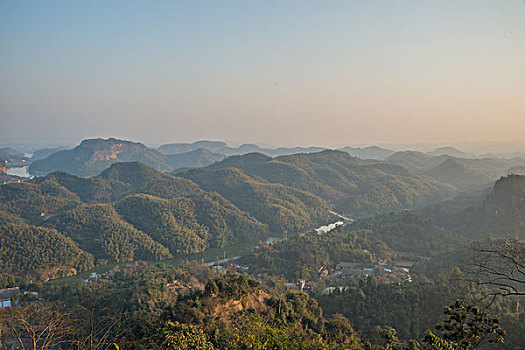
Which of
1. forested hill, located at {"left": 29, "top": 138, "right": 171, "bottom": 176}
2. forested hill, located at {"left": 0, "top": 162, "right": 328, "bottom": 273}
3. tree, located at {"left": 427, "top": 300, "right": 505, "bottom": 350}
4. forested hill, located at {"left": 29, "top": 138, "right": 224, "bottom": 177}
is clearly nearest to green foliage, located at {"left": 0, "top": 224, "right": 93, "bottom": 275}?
forested hill, located at {"left": 0, "top": 162, "right": 328, "bottom": 273}

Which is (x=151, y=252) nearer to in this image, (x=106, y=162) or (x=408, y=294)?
(x=408, y=294)

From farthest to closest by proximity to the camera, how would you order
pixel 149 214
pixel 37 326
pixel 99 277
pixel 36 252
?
pixel 149 214
pixel 36 252
pixel 99 277
pixel 37 326

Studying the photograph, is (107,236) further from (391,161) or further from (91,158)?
(391,161)

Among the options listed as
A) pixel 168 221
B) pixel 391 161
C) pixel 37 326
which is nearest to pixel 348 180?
pixel 168 221

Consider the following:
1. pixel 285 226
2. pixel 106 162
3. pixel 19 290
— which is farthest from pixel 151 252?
pixel 106 162

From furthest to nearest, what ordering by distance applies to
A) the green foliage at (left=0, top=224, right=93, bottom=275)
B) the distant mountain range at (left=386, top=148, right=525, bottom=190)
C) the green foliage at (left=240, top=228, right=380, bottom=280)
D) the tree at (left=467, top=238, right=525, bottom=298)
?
1. the distant mountain range at (left=386, top=148, right=525, bottom=190)
2. the green foliage at (left=0, top=224, right=93, bottom=275)
3. the green foliage at (left=240, top=228, right=380, bottom=280)
4. the tree at (left=467, top=238, right=525, bottom=298)

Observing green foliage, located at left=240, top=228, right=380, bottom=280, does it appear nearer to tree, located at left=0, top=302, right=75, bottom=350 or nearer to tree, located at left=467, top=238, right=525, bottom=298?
tree, located at left=0, top=302, right=75, bottom=350
